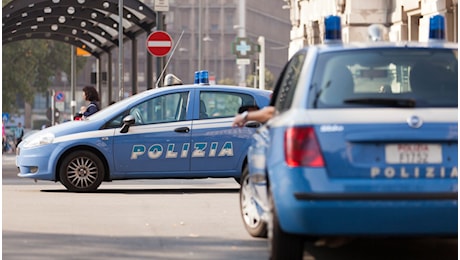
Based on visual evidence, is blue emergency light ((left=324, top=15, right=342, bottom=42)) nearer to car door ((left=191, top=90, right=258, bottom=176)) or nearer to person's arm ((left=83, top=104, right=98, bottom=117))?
car door ((left=191, top=90, right=258, bottom=176))

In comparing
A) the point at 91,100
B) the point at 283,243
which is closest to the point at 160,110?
the point at 91,100

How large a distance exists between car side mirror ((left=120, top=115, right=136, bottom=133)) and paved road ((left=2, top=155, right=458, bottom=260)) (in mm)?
827

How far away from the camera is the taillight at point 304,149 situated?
8641 millimetres

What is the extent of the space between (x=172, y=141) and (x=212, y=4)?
132897mm

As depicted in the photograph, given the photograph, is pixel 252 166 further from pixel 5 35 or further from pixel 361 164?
pixel 5 35

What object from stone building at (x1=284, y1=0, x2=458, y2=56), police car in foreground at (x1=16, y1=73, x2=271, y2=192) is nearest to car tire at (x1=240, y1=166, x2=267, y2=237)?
police car in foreground at (x1=16, y1=73, x2=271, y2=192)

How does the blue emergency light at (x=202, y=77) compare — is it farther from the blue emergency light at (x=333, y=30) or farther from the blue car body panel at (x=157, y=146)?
the blue emergency light at (x=333, y=30)

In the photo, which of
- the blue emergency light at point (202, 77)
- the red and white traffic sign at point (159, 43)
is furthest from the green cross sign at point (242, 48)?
the blue emergency light at point (202, 77)

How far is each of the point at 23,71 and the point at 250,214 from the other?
217 feet

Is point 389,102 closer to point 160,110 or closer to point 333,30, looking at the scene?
point 333,30

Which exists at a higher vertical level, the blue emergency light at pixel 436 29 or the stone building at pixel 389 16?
the stone building at pixel 389 16

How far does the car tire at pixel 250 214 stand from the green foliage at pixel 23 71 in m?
62.0

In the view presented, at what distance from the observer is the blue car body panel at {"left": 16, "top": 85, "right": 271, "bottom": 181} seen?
1838 cm

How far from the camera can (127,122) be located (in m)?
Result: 18.4
